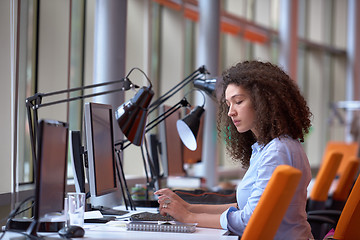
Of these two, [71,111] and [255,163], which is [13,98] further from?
[255,163]

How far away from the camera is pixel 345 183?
4.07 meters

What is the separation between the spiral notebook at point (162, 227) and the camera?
209cm

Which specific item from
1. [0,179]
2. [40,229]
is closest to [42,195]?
[40,229]

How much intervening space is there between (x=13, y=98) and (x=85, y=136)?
81 cm

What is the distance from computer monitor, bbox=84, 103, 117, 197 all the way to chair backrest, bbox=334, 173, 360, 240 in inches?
42.5

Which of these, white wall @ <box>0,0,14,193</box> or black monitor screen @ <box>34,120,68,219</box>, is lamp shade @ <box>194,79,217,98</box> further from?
black monitor screen @ <box>34,120,68,219</box>

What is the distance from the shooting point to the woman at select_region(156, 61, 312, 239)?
193 centimetres

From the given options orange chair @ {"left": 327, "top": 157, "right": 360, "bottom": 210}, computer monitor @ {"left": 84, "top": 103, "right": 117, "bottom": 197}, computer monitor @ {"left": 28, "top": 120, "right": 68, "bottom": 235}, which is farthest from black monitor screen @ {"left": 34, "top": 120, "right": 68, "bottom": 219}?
orange chair @ {"left": 327, "top": 157, "right": 360, "bottom": 210}

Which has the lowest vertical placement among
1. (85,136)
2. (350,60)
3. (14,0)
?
(85,136)

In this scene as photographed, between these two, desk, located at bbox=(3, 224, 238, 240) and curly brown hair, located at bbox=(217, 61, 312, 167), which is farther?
curly brown hair, located at bbox=(217, 61, 312, 167)

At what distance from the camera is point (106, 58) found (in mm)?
3375

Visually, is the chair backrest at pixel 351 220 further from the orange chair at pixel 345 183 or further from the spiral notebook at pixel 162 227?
the orange chair at pixel 345 183

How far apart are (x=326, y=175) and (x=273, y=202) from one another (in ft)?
7.22

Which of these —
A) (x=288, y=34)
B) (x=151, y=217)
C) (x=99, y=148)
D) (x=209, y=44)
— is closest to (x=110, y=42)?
(x=99, y=148)
